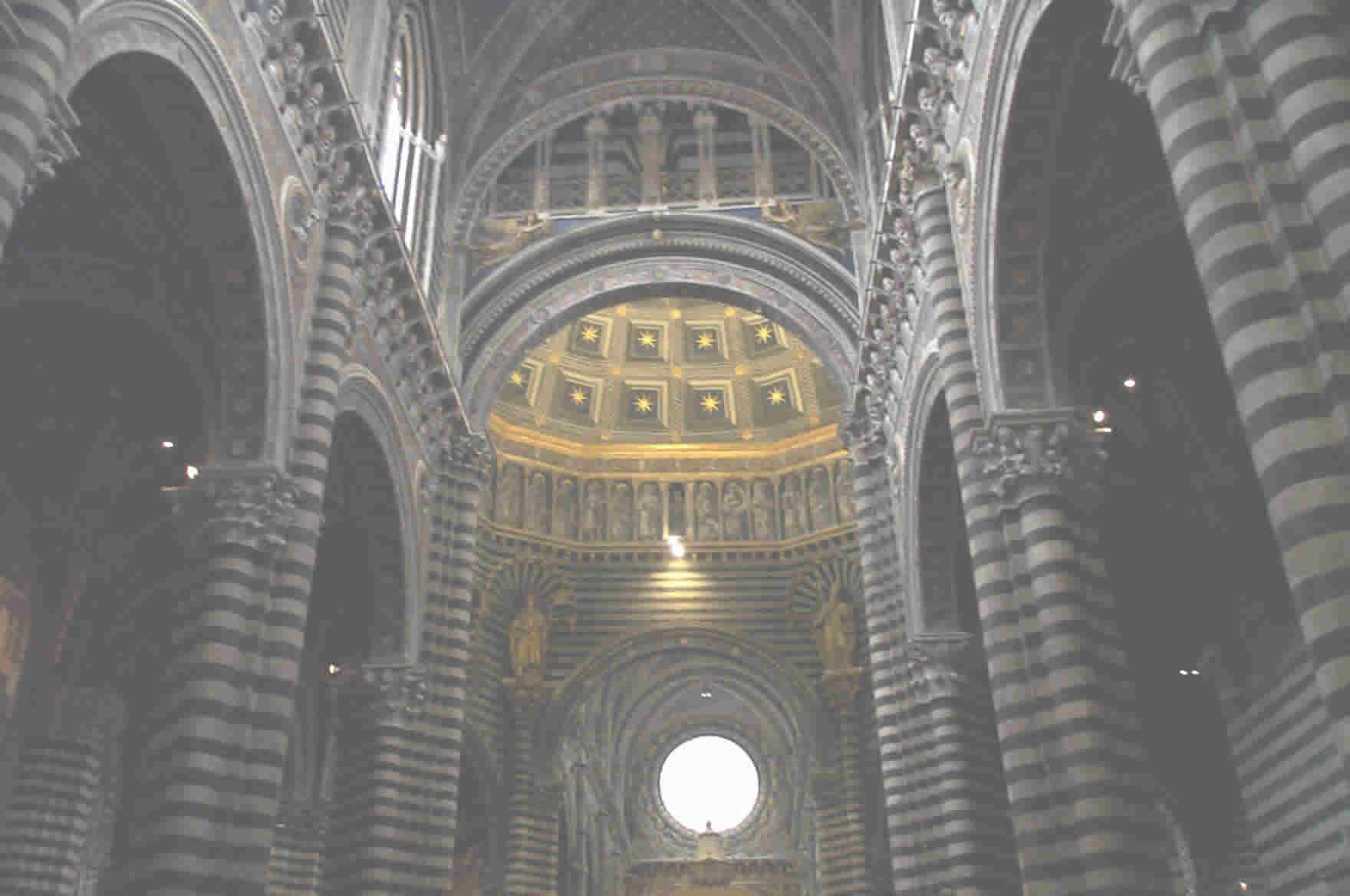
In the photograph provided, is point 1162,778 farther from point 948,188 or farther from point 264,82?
point 264,82

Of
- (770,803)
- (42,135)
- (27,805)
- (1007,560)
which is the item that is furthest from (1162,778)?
(42,135)

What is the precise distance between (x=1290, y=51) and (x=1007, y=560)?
7.06 m

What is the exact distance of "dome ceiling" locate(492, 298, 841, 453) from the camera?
116ft

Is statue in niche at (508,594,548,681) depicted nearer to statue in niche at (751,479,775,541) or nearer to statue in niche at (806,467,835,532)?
statue in niche at (751,479,775,541)

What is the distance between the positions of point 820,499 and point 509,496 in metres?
8.66

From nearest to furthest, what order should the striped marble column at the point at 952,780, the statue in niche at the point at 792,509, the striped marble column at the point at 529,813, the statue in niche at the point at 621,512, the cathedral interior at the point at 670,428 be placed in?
the cathedral interior at the point at 670,428 → the striped marble column at the point at 952,780 → the striped marble column at the point at 529,813 → the statue in niche at the point at 792,509 → the statue in niche at the point at 621,512

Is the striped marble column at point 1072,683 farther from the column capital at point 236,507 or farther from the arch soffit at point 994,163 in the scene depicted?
the column capital at point 236,507

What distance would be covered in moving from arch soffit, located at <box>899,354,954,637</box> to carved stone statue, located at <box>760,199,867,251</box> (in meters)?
6.07

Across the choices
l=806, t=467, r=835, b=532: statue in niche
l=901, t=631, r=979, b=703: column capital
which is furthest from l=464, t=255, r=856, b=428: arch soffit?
l=806, t=467, r=835, b=532: statue in niche

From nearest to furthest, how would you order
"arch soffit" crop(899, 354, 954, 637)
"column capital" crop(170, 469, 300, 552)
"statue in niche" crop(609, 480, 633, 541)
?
"column capital" crop(170, 469, 300, 552), "arch soffit" crop(899, 354, 954, 637), "statue in niche" crop(609, 480, 633, 541)

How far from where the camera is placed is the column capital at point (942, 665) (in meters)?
18.4

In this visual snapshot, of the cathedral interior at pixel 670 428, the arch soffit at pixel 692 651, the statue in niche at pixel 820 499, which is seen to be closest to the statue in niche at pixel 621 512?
the cathedral interior at pixel 670 428

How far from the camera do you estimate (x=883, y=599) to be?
70.2ft

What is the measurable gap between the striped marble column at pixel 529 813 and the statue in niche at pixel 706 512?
627 cm
